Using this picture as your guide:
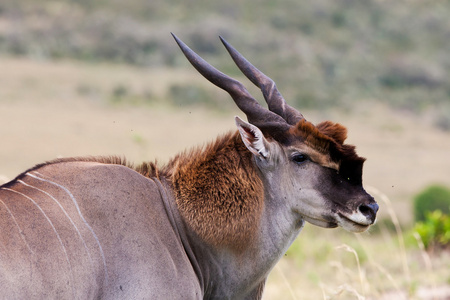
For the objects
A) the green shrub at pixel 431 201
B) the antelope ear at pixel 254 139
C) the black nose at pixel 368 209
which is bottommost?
the green shrub at pixel 431 201

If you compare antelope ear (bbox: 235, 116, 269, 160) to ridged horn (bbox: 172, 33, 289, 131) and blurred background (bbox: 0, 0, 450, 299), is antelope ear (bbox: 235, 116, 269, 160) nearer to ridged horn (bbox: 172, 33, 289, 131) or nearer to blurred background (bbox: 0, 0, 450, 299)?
ridged horn (bbox: 172, 33, 289, 131)

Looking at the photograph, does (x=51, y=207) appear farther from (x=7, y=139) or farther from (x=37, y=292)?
(x=7, y=139)

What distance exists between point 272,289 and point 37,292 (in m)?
→ 5.39

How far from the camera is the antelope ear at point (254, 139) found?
4.47 m

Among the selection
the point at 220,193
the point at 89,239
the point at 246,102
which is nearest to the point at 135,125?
the point at 246,102

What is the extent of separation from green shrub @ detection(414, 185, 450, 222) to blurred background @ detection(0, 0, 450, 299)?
32 mm

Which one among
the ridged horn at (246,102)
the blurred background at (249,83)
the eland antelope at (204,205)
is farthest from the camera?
the blurred background at (249,83)

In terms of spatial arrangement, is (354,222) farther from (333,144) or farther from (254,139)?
(254,139)

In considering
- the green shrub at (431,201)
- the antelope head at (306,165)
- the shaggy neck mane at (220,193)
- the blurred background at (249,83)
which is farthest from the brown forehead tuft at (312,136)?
the green shrub at (431,201)

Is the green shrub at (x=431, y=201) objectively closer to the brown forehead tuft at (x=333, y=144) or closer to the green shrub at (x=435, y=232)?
the green shrub at (x=435, y=232)

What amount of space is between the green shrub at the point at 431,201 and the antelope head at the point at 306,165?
1126cm

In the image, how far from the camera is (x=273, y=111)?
4.90 meters

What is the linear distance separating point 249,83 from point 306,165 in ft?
103

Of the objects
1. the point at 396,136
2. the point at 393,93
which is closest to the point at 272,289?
the point at 396,136
